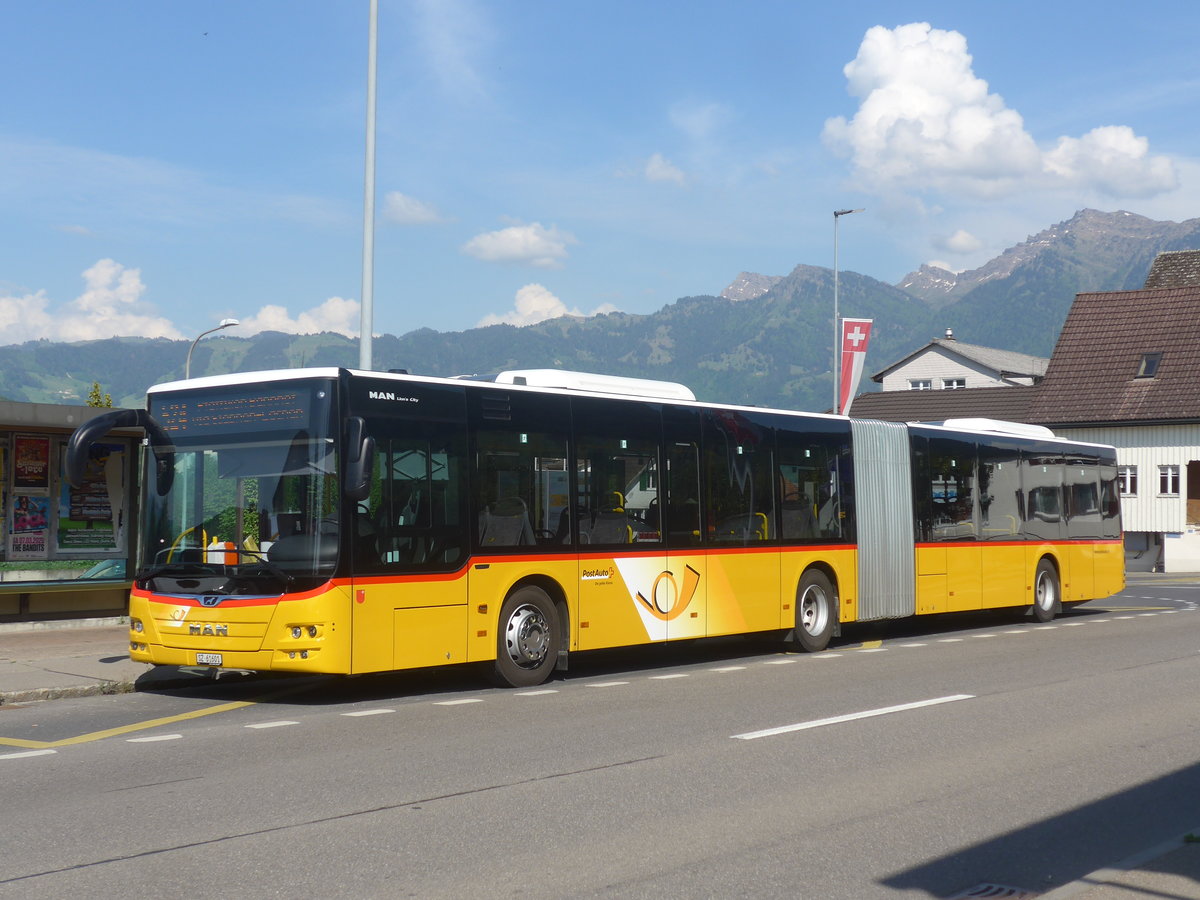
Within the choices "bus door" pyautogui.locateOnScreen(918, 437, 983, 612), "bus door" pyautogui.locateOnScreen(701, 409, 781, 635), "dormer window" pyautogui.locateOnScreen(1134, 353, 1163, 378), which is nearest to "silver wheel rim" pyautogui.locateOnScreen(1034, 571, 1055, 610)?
Answer: "bus door" pyautogui.locateOnScreen(918, 437, 983, 612)

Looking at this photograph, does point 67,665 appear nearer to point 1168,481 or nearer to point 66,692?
point 66,692

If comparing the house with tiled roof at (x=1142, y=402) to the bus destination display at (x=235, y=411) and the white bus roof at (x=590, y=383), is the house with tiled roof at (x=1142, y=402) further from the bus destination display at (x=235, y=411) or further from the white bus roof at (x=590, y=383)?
the bus destination display at (x=235, y=411)

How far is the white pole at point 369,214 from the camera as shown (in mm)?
18031

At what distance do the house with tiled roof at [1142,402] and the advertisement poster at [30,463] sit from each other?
1667 inches

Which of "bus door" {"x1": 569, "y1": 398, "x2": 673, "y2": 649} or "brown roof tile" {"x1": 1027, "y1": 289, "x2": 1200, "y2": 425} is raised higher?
"brown roof tile" {"x1": 1027, "y1": 289, "x2": 1200, "y2": 425}

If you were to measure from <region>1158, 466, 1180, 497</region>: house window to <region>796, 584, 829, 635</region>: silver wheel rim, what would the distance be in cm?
3898

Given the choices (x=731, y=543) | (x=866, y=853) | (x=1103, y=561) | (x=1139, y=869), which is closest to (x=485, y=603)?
(x=731, y=543)

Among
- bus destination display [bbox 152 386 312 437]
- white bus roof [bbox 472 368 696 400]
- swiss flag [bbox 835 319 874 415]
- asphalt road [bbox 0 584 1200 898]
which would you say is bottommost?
asphalt road [bbox 0 584 1200 898]

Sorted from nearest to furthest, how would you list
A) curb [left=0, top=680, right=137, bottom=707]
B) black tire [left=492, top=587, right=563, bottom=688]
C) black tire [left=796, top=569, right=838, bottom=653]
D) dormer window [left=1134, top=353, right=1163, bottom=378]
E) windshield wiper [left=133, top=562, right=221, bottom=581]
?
windshield wiper [left=133, top=562, right=221, bottom=581] < curb [left=0, top=680, right=137, bottom=707] < black tire [left=492, top=587, right=563, bottom=688] < black tire [left=796, top=569, right=838, bottom=653] < dormer window [left=1134, top=353, right=1163, bottom=378]

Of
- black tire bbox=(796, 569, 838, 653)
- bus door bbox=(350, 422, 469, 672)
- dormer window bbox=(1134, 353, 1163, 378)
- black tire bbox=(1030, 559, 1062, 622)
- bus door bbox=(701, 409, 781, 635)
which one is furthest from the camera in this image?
dormer window bbox=(1134, 353, 1163, 378)

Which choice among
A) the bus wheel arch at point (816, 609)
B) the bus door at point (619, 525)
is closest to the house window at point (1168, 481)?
the bus wheel arch at point (816, 609)

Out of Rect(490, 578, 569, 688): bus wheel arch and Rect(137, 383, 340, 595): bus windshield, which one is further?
Rect(490, 578, 569, 688): bus wheel arch

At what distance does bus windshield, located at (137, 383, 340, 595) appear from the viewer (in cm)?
1166

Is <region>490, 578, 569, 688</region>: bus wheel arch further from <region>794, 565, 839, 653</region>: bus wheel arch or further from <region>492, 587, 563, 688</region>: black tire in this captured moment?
<region>794, 565, 839, 653</region>: bus wheel arch
